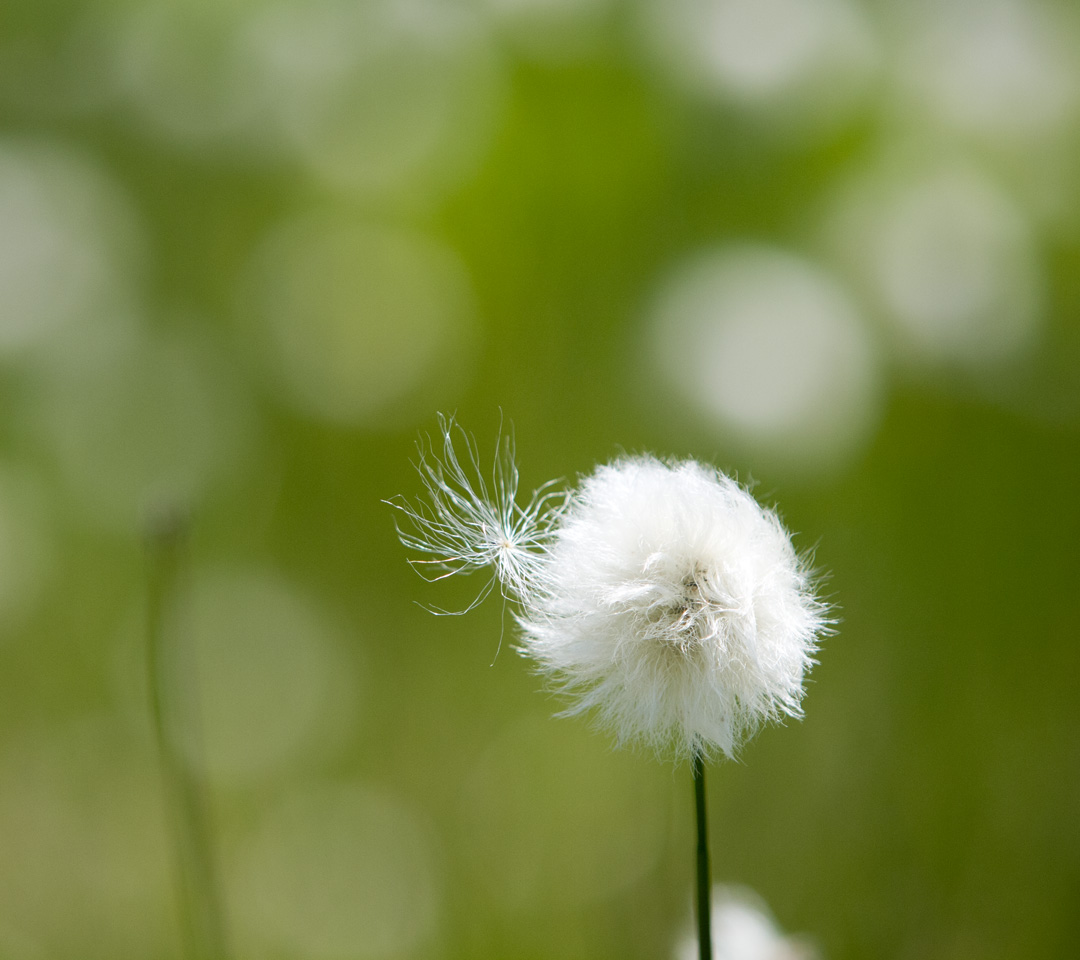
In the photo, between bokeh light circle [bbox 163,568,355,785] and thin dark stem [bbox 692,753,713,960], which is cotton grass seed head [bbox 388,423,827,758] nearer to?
thin dark stem [bbox 692,753,713,960]

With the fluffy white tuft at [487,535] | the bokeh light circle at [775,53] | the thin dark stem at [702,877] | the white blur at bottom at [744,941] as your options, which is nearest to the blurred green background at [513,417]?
the bokeh light circle at [775,53]

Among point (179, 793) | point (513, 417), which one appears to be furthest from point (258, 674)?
point (513, 417)

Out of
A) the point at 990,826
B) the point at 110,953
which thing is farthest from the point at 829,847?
the point at 110,953

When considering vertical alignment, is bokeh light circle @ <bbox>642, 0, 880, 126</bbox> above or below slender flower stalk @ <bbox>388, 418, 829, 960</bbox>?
above

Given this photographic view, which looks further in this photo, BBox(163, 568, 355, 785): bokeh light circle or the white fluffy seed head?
BBox(163, 568, 355, 785): bokeh light circle

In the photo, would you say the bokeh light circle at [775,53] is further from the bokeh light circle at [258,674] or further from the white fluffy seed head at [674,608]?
the bokeh light circle at [258,674]

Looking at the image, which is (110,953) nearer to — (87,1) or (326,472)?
(326,472)

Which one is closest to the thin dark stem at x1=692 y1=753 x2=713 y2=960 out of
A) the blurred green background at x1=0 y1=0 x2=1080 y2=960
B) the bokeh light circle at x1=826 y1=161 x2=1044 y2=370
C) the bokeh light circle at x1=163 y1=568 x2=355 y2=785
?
the blurred green background at x1=0 y1=0 x2=1080 y2=960

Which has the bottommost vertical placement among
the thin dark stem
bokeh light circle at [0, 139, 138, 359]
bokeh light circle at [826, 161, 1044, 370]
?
the thin dark stem
